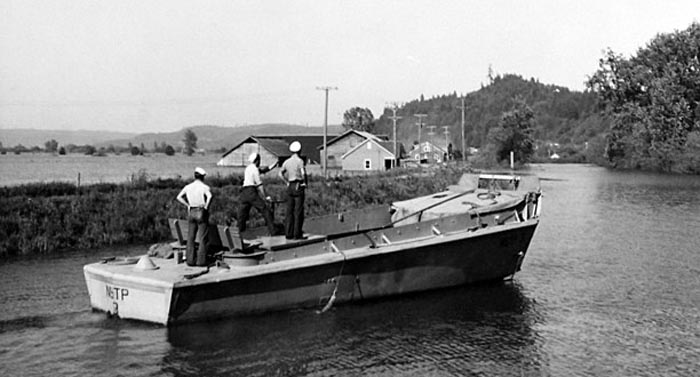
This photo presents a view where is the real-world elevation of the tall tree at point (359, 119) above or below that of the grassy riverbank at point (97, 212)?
above

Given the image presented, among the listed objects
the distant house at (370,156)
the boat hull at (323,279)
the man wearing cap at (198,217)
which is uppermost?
the distant house at (370,156)

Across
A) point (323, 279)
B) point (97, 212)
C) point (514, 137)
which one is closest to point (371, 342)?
point (323, 279)

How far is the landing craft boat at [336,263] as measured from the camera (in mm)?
12008

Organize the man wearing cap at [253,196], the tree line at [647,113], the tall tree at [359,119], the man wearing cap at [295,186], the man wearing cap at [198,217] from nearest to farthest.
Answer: the man wearing cap at [198,217], the man wearing cap at [295,186], the man wearing cap at [253,196], the tree line at [647,113], the tall tree at [359,119]

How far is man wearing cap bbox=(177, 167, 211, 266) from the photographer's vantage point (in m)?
12.5

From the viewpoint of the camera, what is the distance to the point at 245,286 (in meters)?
12.4

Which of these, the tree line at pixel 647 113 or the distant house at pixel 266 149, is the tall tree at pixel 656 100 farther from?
the distant house at pixel 266 149

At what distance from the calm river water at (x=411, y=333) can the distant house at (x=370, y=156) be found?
51101 mm

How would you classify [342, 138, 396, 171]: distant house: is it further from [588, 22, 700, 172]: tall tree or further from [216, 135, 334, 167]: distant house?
[588, 22, 700, 172]: tall tree

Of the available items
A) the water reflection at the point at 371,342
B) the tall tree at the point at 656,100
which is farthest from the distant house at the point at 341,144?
the water reflection at the point at 371,342

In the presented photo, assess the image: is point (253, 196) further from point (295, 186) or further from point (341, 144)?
point (341, 144)

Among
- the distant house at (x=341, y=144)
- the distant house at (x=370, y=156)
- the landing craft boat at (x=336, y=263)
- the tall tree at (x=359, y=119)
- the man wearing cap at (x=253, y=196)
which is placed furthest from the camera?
the tall tree at (x=359, y=119)

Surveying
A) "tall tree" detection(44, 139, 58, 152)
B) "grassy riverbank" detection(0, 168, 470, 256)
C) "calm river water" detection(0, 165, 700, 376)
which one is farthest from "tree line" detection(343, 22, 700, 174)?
"tall tree" detection(44, 139, 58, 152)

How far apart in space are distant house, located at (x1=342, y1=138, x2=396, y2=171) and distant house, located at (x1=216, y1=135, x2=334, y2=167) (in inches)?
401
